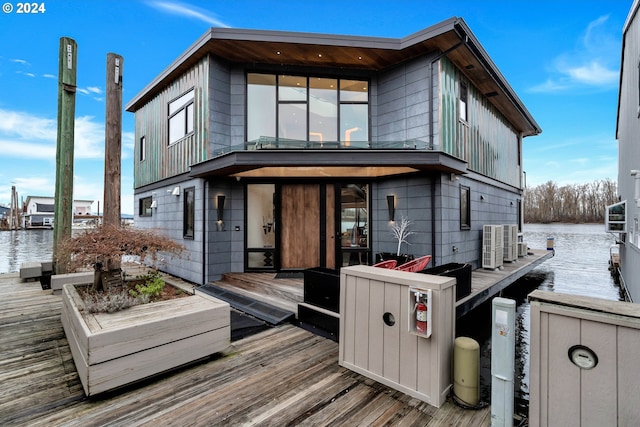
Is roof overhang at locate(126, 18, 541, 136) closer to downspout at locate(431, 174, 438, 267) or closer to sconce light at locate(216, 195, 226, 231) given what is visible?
downspout at locate(431, 174, 438, 267)

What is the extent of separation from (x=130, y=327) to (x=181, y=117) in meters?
6.37

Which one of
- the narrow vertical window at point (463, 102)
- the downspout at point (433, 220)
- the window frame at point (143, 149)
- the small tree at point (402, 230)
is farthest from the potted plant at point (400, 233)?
the window frame at point (143, 149)

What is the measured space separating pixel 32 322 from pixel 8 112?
2024cm

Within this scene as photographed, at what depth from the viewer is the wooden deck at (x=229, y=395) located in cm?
220

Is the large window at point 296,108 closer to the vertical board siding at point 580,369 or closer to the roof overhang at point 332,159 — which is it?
the roof overhang at point 332,159

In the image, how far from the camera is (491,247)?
23.9 ft

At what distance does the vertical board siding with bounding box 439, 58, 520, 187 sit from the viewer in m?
6.41

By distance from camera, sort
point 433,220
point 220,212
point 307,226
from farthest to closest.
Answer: point 307,226 → point 220,212 → point 433,220

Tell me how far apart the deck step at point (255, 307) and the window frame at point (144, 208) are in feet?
17.1

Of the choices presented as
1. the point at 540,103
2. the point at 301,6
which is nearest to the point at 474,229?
the point at 301,6

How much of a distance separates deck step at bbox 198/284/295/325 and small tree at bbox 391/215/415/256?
10.1 feet

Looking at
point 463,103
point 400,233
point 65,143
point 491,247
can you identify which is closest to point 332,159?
point 400,233

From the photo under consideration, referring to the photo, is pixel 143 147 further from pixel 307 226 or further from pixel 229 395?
pixel 229 395

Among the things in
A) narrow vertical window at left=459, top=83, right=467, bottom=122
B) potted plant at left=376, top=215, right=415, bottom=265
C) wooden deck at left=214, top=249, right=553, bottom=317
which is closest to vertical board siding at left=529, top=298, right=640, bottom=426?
wooden deck at left=214, top=249, right=553, bottom=317
